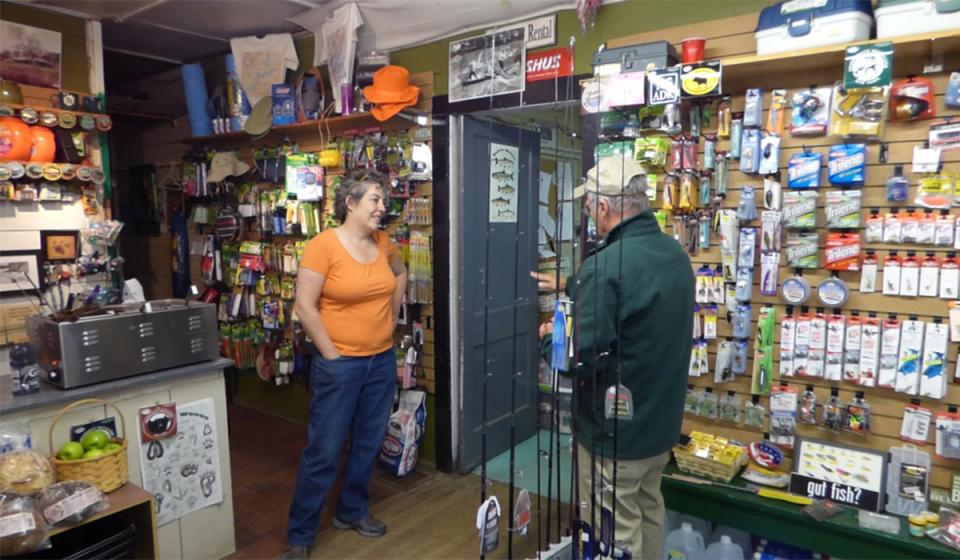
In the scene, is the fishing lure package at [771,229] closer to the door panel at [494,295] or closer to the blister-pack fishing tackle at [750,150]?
the blister-pack fishing tackle at [750,150]

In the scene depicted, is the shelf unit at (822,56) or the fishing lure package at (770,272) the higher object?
the shelf unit at (822,56)

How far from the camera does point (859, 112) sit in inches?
92.6

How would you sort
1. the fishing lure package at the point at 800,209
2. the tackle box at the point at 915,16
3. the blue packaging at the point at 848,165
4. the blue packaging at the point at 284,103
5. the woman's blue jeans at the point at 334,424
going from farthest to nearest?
the blue packaging at the point at 284,103 < the woman's blue jeans at the point at 334,424 < the fishing lure package at the point at 800,209 < the blue packaging at the point at 848,165 < the tackle box at the point at 915,16

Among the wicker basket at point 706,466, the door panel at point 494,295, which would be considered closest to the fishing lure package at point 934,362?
the wicker basket at point 706,466

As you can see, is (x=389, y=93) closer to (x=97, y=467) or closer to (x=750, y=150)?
(x=750, y=150)

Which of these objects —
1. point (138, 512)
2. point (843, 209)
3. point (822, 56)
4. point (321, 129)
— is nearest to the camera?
point (138, 512)

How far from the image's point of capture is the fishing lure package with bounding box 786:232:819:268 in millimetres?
2516

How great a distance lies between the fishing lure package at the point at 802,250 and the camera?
2516mm

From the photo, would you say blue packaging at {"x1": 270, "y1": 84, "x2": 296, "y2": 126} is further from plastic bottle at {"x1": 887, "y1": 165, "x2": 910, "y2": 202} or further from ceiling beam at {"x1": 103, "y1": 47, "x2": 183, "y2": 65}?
plastic bottle at {"x1": 887, "y1": 165, "x2": 910, "y2": 202}

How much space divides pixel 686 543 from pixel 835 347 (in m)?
1.03

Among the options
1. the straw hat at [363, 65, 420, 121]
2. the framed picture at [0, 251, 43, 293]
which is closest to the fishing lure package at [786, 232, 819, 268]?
the straw hat at [363, 65, 420, 121]

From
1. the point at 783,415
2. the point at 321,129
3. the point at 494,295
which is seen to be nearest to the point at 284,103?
the point at 321,129

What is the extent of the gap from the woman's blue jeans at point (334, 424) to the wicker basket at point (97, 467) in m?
0.74

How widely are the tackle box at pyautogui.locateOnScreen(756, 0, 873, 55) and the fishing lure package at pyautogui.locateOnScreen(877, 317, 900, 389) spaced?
1.09 m
